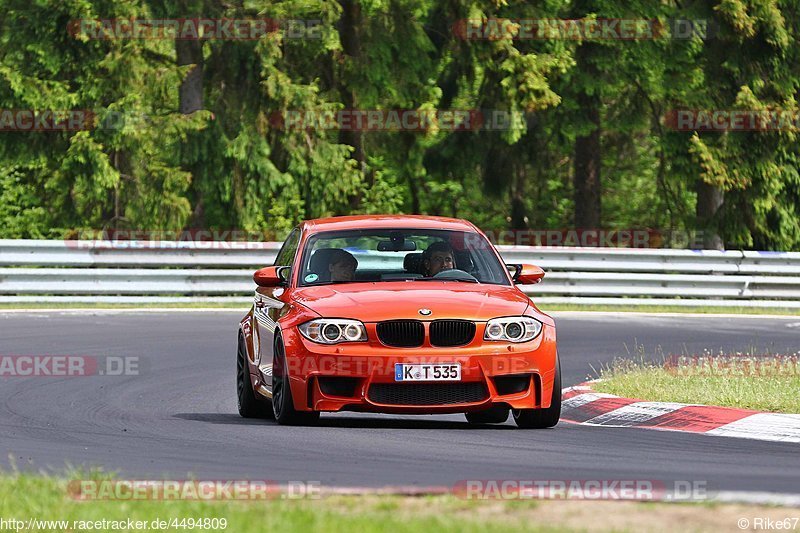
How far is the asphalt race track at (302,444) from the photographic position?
29.1 feet

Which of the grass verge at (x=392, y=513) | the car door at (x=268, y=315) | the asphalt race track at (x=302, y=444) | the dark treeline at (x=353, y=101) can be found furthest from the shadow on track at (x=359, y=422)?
the dark treeline at (x=353, y=101)

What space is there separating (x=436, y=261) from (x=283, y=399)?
1765mm

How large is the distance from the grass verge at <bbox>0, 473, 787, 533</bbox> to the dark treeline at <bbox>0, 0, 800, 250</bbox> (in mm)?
23126

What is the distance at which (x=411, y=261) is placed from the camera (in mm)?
12688

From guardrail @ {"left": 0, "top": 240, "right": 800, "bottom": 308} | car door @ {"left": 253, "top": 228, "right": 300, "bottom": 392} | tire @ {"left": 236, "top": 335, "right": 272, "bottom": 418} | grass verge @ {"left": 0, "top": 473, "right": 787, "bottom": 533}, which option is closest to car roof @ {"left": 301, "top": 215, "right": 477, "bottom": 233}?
car door @ {"left": 253, "top": 228, "right": 300, "bottom": 392}

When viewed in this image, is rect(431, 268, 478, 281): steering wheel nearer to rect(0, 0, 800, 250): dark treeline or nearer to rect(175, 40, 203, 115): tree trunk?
rect(0, 0, 800, 250): dark treeline

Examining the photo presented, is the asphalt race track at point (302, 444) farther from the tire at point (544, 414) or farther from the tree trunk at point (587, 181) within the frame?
the tree trunk at point (587, 181)

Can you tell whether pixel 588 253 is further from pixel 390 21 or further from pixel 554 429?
pixel 554 429

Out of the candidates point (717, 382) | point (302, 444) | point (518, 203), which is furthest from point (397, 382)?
point (518, 203)

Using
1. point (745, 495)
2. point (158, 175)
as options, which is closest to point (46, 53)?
point (158, 175)

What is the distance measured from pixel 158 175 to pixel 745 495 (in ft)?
79.9

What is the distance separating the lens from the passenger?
12.3 meters

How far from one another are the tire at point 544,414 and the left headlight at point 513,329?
1.12 feet

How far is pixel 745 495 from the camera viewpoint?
778cm
